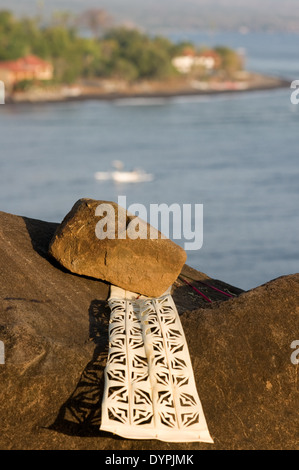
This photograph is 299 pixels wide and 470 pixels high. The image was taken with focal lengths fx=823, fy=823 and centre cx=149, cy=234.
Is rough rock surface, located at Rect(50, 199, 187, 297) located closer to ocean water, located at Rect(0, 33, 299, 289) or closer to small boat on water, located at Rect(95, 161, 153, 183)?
ocean water, located at Rect(0, 33, 299, 289)

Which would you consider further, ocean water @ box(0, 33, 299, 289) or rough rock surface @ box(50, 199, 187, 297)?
ocean water @ box(0, 33, 299, 289)

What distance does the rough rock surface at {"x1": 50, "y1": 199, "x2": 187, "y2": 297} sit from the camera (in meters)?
7.51

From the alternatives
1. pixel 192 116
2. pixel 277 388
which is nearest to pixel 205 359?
pixel 277 388

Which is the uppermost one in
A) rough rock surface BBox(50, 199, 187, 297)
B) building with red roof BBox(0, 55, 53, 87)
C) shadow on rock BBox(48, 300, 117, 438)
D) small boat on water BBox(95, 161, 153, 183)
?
building with red roof BBox(0, 55, 53, 87)

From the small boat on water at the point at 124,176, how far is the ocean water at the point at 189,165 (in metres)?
0.41

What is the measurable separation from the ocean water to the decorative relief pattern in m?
25.1

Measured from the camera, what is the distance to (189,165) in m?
56.9

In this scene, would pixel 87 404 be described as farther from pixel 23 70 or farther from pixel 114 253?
pixel 23 70

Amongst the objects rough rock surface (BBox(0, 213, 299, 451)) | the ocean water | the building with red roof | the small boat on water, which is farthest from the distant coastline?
rough rock surface (BBox(0, 213, 299, 451))

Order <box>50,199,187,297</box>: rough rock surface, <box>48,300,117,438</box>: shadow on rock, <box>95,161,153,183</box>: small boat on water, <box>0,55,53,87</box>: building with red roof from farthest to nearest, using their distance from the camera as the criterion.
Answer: <box>0,55,53,87</box>: building with red roof → <box>95,161,153,183</box>: small boat on water → <box>50,199,187,297</box>: rough rock surface → <box>48,300,117,438</box>: shadow on rock

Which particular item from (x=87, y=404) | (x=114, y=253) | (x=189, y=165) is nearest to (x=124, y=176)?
(x=189, y=165)

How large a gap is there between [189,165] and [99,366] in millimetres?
51039
